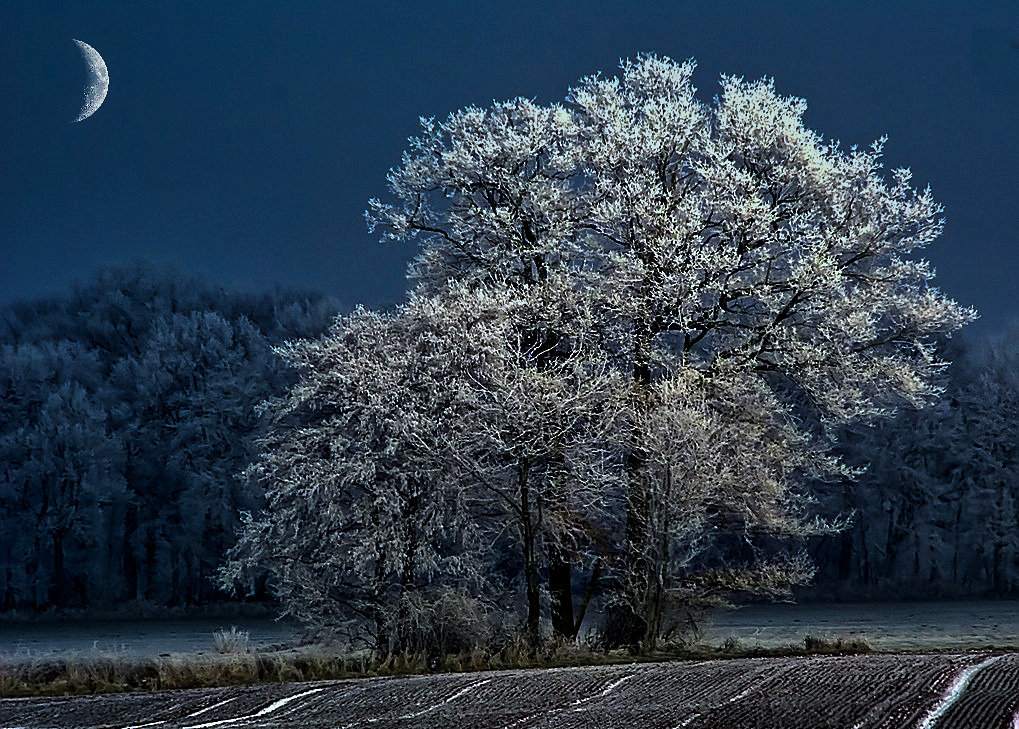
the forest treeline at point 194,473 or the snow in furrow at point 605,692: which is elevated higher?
the forest treeline at point 194,473

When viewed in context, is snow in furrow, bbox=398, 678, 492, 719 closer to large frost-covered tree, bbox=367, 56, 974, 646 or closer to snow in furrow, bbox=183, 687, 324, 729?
snow in furrow, bbox=183, 687, 324, 729

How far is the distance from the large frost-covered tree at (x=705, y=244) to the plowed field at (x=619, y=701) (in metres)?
10.6

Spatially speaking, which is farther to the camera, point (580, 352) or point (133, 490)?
point (133, 490)

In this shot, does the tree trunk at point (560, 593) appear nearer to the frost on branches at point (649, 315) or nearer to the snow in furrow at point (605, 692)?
the frost on branches at point (649, 315)

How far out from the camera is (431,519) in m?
22.6

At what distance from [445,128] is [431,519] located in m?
9.25

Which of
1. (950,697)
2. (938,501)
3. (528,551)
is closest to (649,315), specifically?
(528,551)

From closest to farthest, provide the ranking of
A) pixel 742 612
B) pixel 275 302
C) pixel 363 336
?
1. pixel 363 336
2. pixel 742 612
3. pixel 275 302

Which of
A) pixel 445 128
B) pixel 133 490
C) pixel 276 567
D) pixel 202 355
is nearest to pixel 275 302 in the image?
pixel 202 355

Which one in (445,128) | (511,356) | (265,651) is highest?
(445,128)

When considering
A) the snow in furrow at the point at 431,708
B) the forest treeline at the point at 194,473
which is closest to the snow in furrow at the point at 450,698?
the snow in furrow at the point at 431,708

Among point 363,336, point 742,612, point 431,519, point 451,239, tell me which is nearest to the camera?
point 431,519

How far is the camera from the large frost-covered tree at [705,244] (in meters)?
24.7

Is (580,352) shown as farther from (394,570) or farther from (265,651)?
(265,651)
